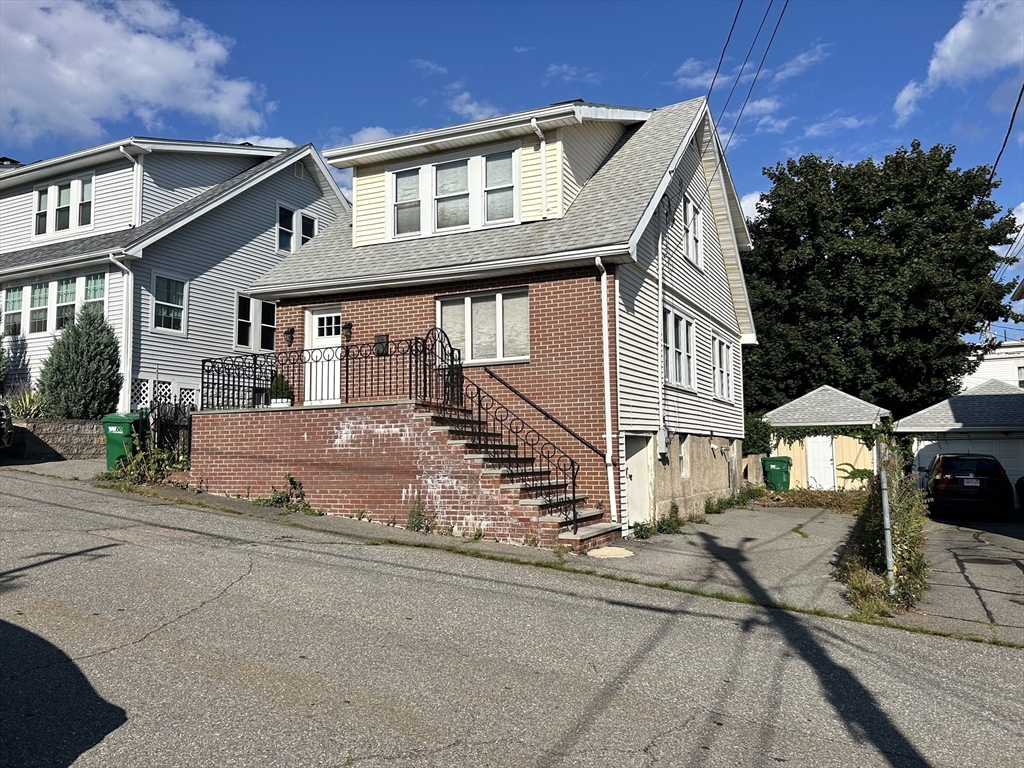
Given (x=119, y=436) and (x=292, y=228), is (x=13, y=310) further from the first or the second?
(x=119, y=436)

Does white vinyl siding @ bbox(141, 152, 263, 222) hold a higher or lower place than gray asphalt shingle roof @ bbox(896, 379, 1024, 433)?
higher

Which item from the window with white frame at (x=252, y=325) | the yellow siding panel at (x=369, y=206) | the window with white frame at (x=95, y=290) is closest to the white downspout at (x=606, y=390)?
the yellow siding panel at (x=369, y=206)

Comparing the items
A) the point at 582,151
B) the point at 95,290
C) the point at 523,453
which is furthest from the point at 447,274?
the point at 95,290

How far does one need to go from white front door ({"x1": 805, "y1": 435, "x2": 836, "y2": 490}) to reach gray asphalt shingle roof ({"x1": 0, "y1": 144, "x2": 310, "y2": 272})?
19.2 m

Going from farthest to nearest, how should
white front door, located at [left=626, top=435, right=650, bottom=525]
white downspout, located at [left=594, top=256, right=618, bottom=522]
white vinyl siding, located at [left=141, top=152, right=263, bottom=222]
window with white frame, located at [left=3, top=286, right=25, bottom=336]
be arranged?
window with white frame, located at [left=3, top=286, right=25, bottom=336], white vinyl siding, located at [left=141, top=152, right=263, bottom=222], white front door, located at [left=626, top=435, right=650, bottom=525], white downspout, located at [left=594, top=256, right=618, bottom=522]

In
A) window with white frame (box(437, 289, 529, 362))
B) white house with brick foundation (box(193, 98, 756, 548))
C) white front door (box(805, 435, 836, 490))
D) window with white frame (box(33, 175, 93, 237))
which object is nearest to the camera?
white house with brick foundation (box(193, 98, 756, 548))

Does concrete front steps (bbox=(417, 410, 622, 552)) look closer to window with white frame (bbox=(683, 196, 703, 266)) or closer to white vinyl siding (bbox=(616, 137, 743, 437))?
white vinyl siding (bbox=(616, 137, 743, 437))

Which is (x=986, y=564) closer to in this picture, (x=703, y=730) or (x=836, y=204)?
(x=703, y=730)

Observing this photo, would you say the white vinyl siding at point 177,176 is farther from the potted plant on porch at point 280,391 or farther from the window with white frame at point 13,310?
the potted plant on porch at point 280,391

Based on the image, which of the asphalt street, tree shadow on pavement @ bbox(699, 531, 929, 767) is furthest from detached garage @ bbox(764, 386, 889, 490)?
the asphalt street

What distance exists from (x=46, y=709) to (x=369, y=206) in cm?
1261

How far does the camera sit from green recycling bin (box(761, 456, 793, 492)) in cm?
2494

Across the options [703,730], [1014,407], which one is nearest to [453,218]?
[703,730]

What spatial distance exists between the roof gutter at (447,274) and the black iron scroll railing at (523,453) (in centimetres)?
196
